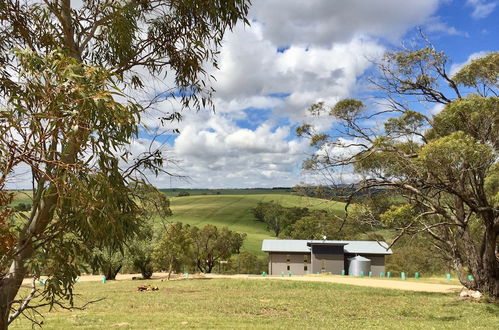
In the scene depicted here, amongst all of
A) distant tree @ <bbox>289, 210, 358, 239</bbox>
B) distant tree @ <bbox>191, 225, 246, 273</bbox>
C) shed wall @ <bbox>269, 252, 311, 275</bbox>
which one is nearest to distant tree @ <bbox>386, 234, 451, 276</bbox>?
distant tree @ <bbox>289, 210, 358, 239</bbox>

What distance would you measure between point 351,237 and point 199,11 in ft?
202

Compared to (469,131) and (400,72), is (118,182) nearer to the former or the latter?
(469,131)

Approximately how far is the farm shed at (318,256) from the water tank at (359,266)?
1.55 metres

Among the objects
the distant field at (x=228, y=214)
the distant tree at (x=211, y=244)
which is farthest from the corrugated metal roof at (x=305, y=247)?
the distant field at (x=228, y=214)

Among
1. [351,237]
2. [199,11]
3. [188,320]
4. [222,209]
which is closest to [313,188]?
[188,320]

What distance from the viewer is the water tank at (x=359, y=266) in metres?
42.2

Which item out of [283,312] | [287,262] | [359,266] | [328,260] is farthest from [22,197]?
[287,262]

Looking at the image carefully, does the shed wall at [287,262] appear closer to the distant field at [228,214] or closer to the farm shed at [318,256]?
the farm shed at [318,256]

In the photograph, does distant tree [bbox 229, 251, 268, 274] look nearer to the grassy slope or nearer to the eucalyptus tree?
the grassy slope

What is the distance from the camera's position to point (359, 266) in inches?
1662

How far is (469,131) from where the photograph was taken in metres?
15.6

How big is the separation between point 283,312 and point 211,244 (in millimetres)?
35401

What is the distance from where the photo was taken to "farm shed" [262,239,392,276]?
4409 centimetres

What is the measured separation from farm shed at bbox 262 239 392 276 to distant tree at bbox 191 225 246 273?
5.53 m
